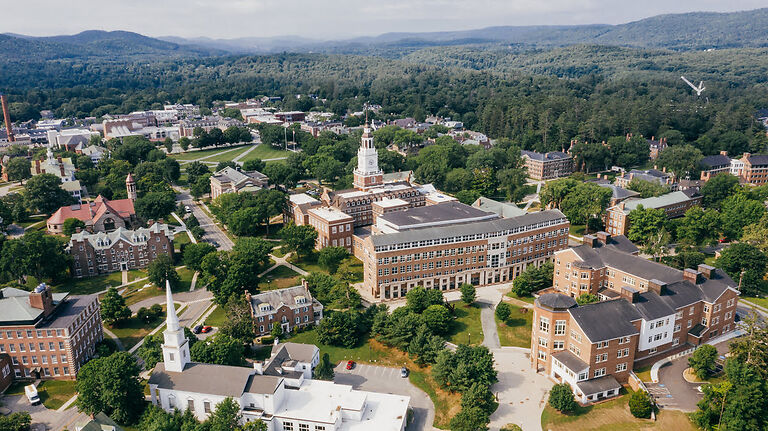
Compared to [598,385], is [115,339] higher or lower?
lower

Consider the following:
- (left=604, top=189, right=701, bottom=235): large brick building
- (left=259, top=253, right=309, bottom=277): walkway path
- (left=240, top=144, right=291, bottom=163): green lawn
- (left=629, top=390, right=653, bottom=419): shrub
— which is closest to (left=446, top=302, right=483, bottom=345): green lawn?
(left=629, top=390, right=653, bottom=419): shrub

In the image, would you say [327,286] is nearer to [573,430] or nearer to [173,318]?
[173,318]

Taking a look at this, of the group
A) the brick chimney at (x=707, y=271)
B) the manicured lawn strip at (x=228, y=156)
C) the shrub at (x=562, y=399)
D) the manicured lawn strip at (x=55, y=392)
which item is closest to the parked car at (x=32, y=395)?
the manicured lawn strip at (x=55, y=392)

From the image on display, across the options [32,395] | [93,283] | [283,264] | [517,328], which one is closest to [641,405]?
[517,328]

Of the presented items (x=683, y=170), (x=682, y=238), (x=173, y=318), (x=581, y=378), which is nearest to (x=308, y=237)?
(x=173, y=318)

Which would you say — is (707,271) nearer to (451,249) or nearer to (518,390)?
(518,390)
